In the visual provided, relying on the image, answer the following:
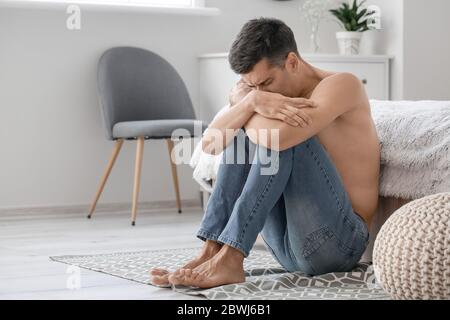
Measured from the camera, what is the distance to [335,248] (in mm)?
2404

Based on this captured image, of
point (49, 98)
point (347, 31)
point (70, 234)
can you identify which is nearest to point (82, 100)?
point (49, 98)

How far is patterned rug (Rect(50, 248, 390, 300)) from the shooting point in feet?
7.43

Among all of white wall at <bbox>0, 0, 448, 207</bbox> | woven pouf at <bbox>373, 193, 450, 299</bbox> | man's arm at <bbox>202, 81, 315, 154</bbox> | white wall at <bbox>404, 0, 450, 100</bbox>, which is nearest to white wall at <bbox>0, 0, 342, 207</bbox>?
white wall at <bbox>0, 0, 448, 207</bbox>

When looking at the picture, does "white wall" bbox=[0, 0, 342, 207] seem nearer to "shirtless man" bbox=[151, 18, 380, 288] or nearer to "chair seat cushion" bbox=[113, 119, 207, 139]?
"chair seat cushion" bbox=[113, 119, 207, 139]

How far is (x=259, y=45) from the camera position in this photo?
7.75ft

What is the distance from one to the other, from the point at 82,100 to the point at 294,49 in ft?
7.34

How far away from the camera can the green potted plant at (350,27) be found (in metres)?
4.79

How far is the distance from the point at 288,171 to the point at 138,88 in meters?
2.23

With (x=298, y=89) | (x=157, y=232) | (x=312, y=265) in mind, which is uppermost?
(x=298, y=89)

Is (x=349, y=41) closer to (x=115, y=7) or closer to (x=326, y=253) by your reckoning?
(x=115, y=7)

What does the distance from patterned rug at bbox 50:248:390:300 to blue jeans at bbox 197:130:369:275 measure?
56mm

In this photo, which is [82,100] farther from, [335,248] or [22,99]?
[335,248]

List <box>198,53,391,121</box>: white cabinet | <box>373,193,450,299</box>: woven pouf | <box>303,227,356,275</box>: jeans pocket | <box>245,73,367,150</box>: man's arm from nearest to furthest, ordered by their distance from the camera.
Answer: <box>373,193,450,299</box>: woven pouf, <box>245,73,367,150</box>: man's arm, <box>303,227,356,275</box>: jeans pocket, <box>198,53,391,121</box>: white cabinet
